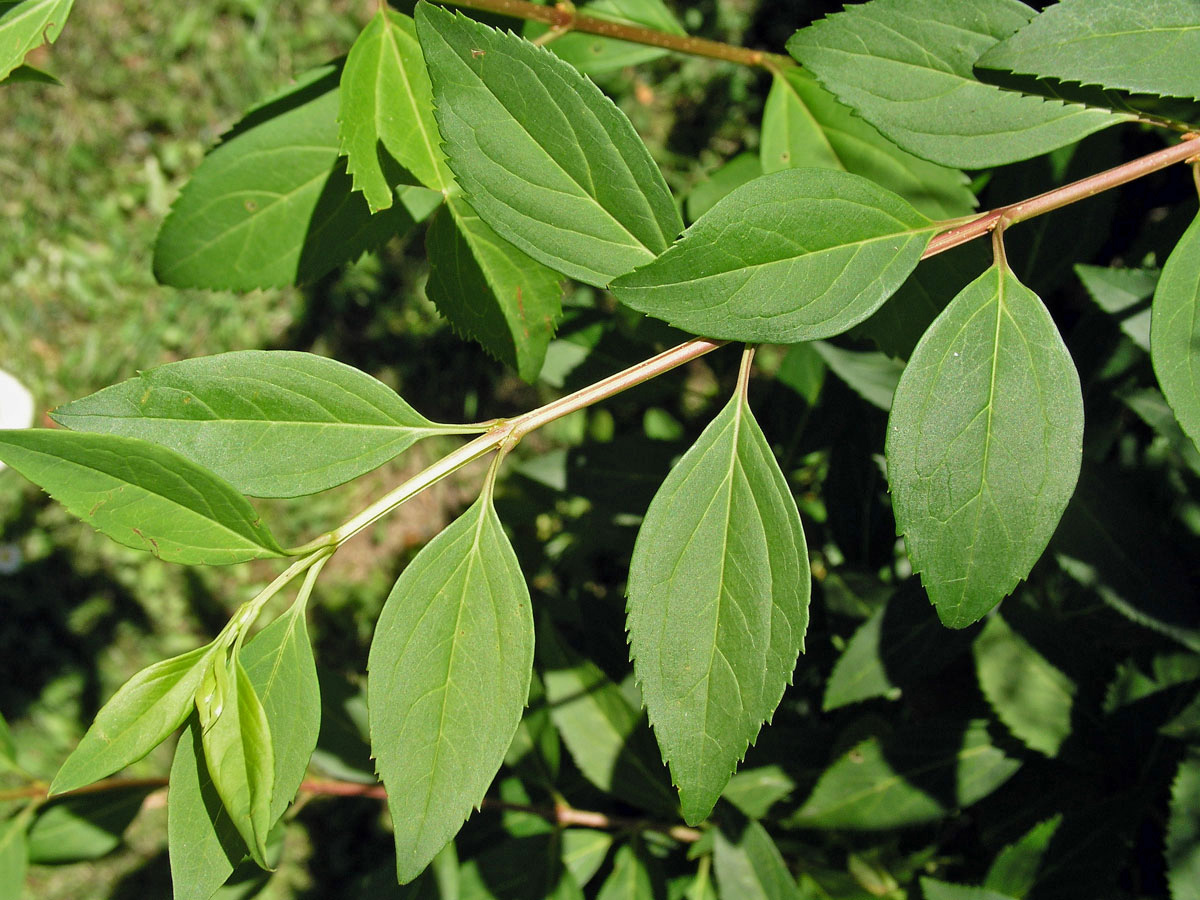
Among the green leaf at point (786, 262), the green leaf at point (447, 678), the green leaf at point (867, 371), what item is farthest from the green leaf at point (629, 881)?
the green leaf at point (786, 262)

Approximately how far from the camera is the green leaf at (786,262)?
2.67ft

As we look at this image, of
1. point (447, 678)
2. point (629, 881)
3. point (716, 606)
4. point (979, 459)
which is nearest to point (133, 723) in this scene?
point (447, 678)

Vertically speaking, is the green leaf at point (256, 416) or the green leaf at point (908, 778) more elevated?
the green leaf at point (256, 416)

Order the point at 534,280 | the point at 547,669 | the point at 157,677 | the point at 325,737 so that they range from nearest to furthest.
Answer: the point at 157,677 < the point at 534,280 < the point at 547,669 < the point at 325,737

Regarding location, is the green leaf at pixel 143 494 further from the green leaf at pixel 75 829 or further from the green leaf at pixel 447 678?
the green leaf at pixel 75 829

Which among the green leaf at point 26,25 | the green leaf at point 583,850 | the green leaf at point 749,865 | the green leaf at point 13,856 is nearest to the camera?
the green leaf at point 26,25

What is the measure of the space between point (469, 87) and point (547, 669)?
97cm

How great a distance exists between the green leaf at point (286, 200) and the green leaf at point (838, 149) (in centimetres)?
51

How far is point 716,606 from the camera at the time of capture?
89 cm

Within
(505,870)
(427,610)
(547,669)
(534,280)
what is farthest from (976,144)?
(505,870)

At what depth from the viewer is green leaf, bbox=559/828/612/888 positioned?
61.6 inches

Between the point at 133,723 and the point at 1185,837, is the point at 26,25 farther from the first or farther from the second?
the point at 1185,837

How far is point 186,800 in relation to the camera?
84 cm

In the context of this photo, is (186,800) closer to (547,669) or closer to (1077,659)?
(547,669)
